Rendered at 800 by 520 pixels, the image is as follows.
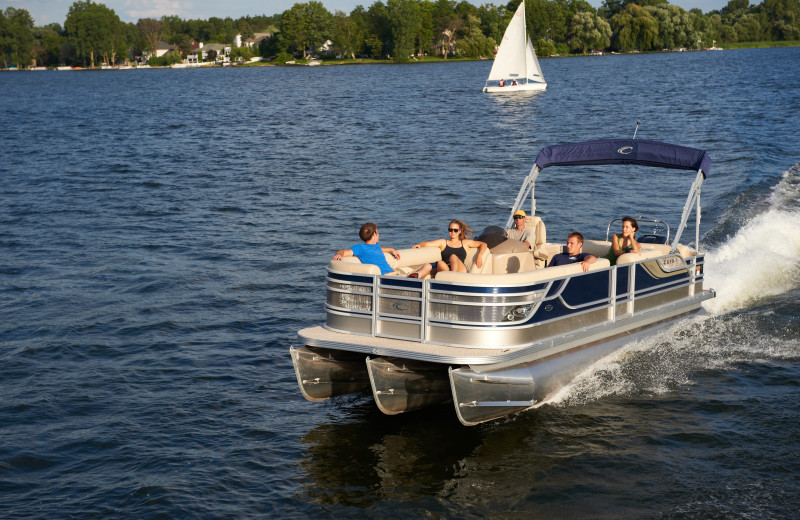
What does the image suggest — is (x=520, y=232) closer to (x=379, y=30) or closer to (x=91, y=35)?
(x=379, y=30)

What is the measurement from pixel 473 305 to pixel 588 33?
138m

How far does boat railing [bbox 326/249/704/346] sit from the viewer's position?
27.6ft

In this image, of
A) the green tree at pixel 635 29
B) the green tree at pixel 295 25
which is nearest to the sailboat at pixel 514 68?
the green tree at pixel 635 29

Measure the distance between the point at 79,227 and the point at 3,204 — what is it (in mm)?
4318

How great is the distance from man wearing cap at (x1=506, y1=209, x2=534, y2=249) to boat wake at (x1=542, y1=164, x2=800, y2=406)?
2.09m

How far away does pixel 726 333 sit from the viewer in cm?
1205

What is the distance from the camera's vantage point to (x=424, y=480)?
26.8ft

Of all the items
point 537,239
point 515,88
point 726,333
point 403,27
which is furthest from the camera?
point 403,27

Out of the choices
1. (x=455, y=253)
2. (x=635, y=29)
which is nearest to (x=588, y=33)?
(x=635, y=29)

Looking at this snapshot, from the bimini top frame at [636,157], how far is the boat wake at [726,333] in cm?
138

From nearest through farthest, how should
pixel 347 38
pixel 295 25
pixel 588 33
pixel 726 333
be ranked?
pixel 726 333, pixel 588 33, pixel 347 38, pixel 295 25

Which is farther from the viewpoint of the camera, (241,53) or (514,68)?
(241,53)

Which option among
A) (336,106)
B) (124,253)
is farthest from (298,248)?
(336,106)

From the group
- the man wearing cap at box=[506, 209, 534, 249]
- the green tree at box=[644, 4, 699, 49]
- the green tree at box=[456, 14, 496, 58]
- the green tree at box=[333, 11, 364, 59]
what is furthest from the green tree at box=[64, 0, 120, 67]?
the man wearing cap at box=[506, 209, 534, 249]
